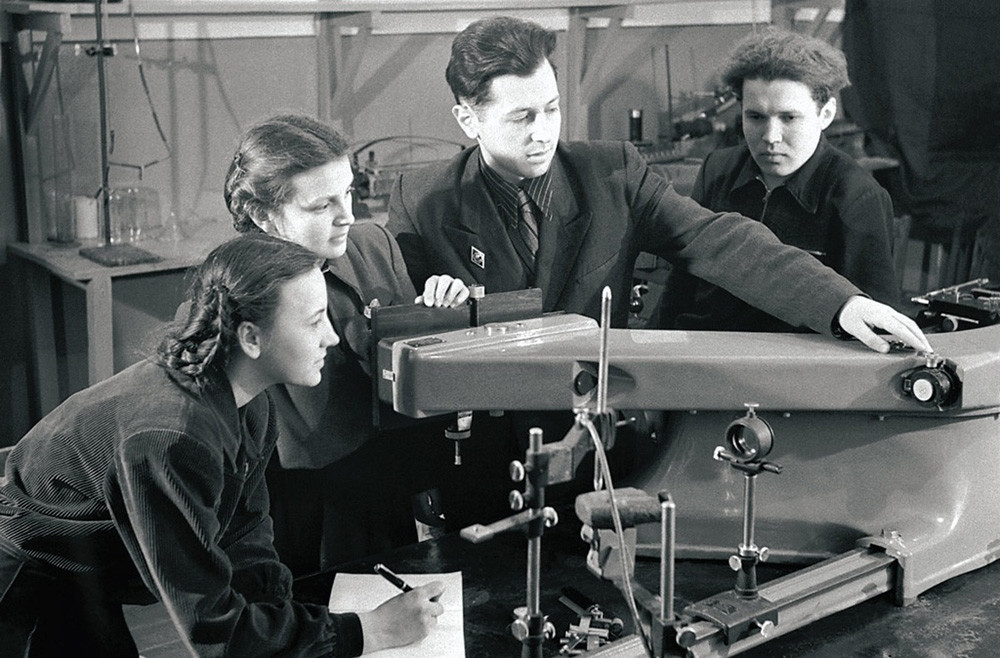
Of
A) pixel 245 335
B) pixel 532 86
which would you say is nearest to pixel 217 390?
pixel 245 335

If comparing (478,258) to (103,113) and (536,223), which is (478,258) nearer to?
(536,223)

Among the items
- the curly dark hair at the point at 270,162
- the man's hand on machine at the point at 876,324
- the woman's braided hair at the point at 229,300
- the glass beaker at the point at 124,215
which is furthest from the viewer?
the glass beaker at the point at 124,215

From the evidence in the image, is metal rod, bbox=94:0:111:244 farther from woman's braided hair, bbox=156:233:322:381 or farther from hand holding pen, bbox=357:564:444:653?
hand holding pen, bbox=357:564:444:653

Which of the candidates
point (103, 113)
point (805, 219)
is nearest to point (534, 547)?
point (805, 219)

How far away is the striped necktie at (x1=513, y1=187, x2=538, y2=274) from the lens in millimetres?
2283

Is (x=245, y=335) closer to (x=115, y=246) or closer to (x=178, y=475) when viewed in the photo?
(x=178, y=475)

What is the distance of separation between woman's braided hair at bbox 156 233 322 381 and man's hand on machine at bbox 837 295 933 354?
0.87 metres

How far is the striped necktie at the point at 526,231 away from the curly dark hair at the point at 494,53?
21 centimetres

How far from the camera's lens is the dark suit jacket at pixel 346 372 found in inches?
80.7

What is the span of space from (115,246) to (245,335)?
1814mm

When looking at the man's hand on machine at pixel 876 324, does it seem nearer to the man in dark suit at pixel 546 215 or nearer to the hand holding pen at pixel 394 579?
the man in dark suit at pixel 546 215

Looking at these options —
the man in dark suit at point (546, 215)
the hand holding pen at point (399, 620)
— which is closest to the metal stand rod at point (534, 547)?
the hand holding pen at point (399, 620)

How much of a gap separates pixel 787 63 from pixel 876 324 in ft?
2.92

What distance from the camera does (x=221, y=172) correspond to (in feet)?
12.1
